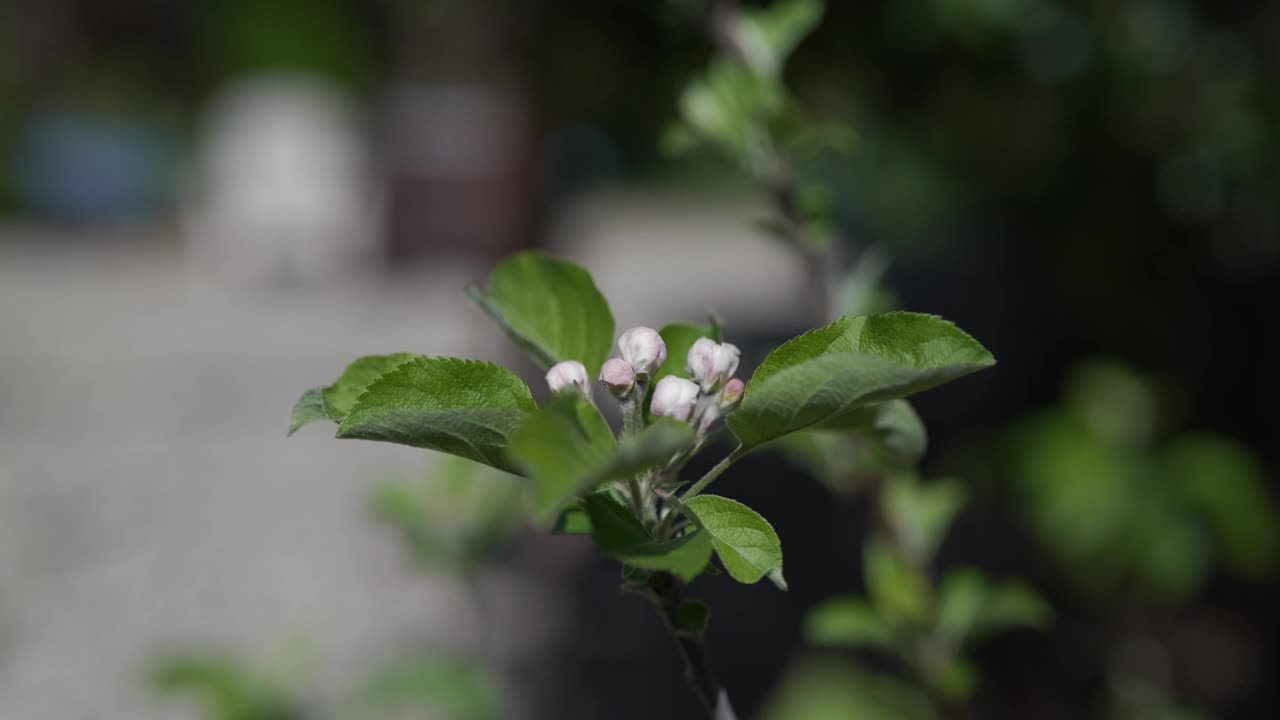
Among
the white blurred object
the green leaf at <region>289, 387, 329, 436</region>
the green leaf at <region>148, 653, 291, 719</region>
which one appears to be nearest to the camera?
the green leaf at <region>289, 387, 329, 436</region>

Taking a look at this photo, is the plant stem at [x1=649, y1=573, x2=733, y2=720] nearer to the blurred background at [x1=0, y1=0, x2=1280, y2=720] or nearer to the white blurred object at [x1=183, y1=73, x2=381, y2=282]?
the blurred background at [x1=0, y1=0, x2=1280, y2=720]

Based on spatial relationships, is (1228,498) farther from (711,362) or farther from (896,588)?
(711,362)

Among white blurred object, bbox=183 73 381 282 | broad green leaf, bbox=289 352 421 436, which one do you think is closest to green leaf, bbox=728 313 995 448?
broad green leaf, bbox=289 352 421 436

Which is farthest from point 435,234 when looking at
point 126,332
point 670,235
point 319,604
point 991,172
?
point 991,172

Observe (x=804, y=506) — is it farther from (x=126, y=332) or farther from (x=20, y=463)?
(x=126, y=332)

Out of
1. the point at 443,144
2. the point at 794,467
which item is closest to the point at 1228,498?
the point at 794,467

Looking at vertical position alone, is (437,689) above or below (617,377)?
below

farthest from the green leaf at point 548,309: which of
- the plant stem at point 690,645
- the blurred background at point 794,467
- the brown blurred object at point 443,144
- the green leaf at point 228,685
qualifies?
the brown blurred object at point 443,144

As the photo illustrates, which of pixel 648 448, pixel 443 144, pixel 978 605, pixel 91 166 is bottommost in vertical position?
pixel 91 166
